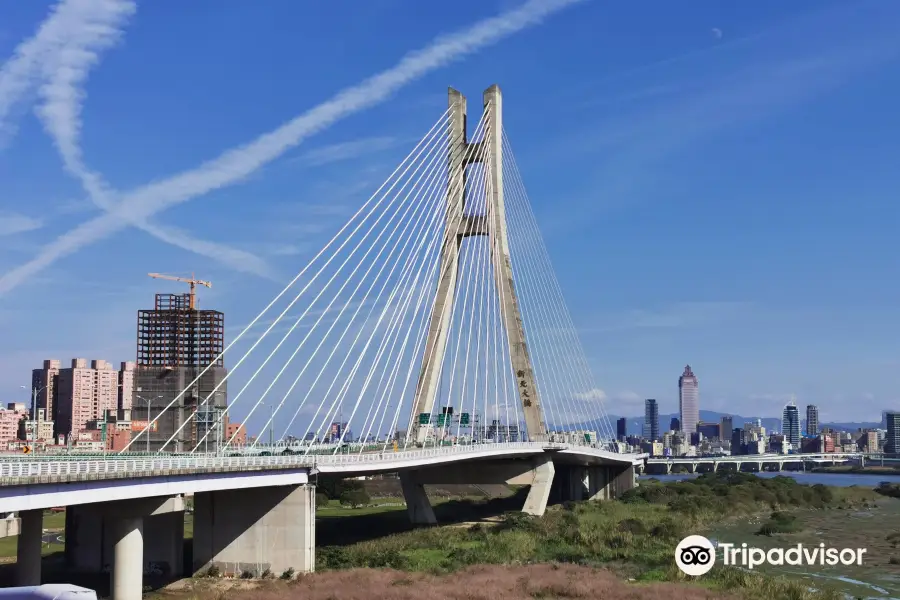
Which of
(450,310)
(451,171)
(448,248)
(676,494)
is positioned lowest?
(676,494)

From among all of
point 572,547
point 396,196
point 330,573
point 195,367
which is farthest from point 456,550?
point 195,367

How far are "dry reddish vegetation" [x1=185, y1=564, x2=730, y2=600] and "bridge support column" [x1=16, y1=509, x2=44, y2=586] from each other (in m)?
6.87

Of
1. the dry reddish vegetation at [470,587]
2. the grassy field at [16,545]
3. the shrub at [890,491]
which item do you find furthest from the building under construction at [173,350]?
the dry reddish vegetation at [470,587]

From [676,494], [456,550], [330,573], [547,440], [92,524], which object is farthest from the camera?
[676,494]

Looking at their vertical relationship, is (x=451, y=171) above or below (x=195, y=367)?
above

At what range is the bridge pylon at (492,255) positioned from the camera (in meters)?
67.6

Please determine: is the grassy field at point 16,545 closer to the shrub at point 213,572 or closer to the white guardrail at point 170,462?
the shrub at point 213,572

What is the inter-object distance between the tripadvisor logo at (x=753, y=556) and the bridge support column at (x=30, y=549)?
28.6m

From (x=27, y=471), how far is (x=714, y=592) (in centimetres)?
2649

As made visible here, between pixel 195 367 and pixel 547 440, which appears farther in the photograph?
pixel 195 367

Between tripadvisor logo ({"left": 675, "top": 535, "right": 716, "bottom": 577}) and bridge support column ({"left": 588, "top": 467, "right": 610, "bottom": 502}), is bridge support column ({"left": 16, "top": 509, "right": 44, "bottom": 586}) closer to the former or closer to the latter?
tripadvisor logo ({"left": 675, "top": 535, "right": 716, "bottom": 577})

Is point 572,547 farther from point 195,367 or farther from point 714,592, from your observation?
point 195,367

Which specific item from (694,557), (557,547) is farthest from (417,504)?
(694,557)

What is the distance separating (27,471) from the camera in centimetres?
3072
